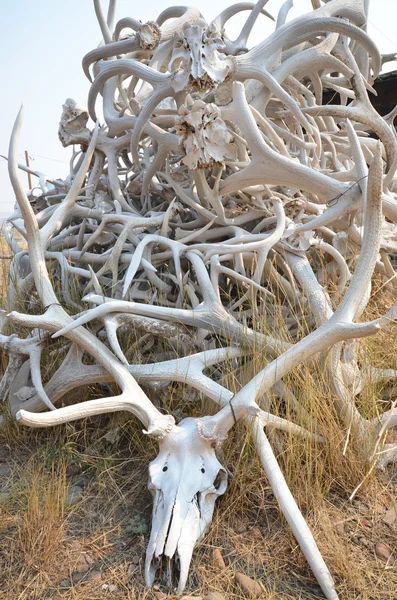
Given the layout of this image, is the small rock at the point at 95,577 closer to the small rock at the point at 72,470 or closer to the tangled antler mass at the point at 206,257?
the tangled antler mass at the point at 206,257

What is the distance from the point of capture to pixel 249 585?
4.18ft

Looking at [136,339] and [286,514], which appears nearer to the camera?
[286,514]

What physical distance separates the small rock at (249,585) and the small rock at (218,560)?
51mm

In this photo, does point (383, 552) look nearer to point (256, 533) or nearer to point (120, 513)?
point (256, 533)

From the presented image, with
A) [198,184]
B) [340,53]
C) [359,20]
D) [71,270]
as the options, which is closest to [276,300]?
[198,184]

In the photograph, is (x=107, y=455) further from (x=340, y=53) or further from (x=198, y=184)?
(x=340, y=53)

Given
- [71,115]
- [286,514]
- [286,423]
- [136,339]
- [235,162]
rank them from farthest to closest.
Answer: [71,115] < [235,162] < [136,339] < [286,423] < [286,514]

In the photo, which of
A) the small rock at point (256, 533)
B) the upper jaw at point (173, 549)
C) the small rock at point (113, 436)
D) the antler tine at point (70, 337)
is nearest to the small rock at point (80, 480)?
the small rock at point (113, 436)

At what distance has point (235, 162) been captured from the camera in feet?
7.57

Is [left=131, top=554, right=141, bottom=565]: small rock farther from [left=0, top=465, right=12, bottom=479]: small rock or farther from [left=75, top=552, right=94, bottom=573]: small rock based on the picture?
[left=0, top=465, right=12, bottom=479]: small rock

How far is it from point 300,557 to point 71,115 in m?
2.43

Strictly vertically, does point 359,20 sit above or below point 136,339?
above

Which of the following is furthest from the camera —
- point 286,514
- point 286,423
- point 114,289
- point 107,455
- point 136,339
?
point 114,289

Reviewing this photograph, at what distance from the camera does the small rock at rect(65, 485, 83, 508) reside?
5.25 ft
